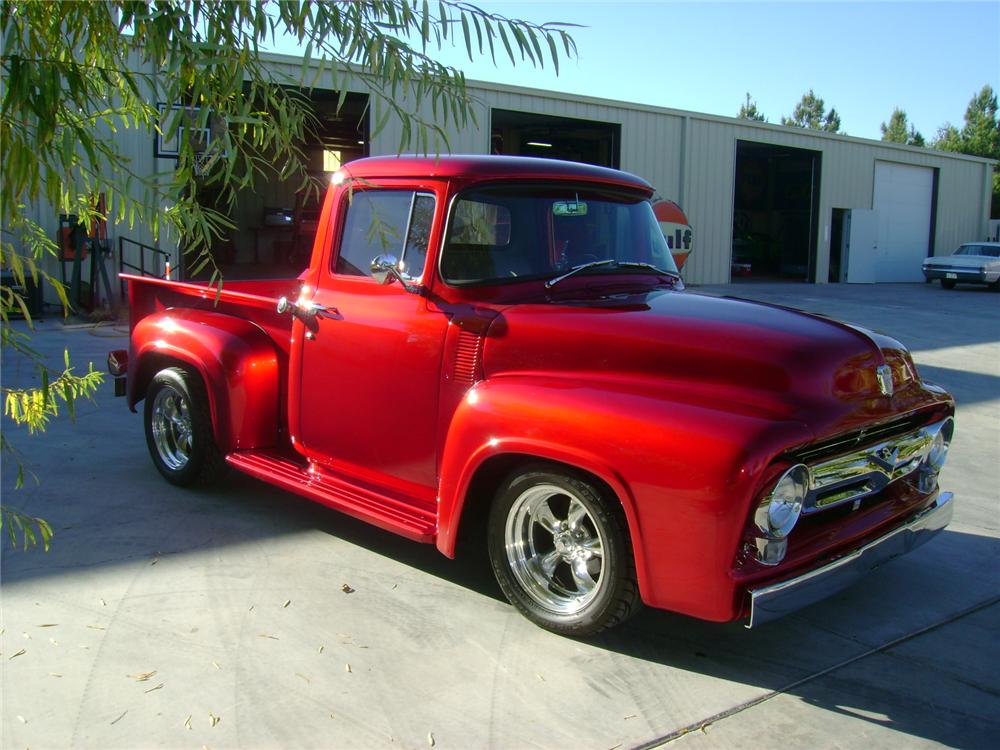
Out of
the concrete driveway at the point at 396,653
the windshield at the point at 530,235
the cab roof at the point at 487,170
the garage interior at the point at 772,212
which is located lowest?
the concrete driveway at the point at 396,653

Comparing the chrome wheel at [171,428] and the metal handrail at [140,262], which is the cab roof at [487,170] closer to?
the chrome wheel at [171,428]

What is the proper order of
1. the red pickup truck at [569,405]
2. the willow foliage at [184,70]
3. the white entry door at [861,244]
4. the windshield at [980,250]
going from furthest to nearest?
the white entry door at [861,244]
the windshield at [980,250]
the red pickup truck at [569,405]
the willow foliage at [184,70]

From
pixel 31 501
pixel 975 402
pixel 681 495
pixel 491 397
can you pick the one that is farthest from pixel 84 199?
pixel 975 402

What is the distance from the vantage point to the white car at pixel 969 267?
27469 mm

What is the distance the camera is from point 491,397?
12.0ft

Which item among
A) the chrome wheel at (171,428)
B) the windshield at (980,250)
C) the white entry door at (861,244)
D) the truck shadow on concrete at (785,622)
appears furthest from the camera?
→ the white entry door at (861,244)

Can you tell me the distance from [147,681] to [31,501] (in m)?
2.50

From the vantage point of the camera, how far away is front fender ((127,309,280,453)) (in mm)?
4871

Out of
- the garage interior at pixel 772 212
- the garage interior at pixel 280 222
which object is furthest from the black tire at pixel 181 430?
the garage interior at pixel 772 212

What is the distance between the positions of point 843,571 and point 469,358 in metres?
1.73

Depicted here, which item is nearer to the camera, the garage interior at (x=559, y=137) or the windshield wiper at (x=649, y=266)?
the windshield wiper at (x=649, y=266)

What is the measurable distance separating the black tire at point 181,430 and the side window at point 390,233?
135cm

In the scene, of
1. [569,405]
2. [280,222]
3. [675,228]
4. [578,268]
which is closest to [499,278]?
[578,268]

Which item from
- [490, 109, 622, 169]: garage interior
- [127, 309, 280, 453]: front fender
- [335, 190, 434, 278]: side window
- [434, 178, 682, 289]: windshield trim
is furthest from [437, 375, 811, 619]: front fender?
[490, 109, 622, 169]: garage interior
